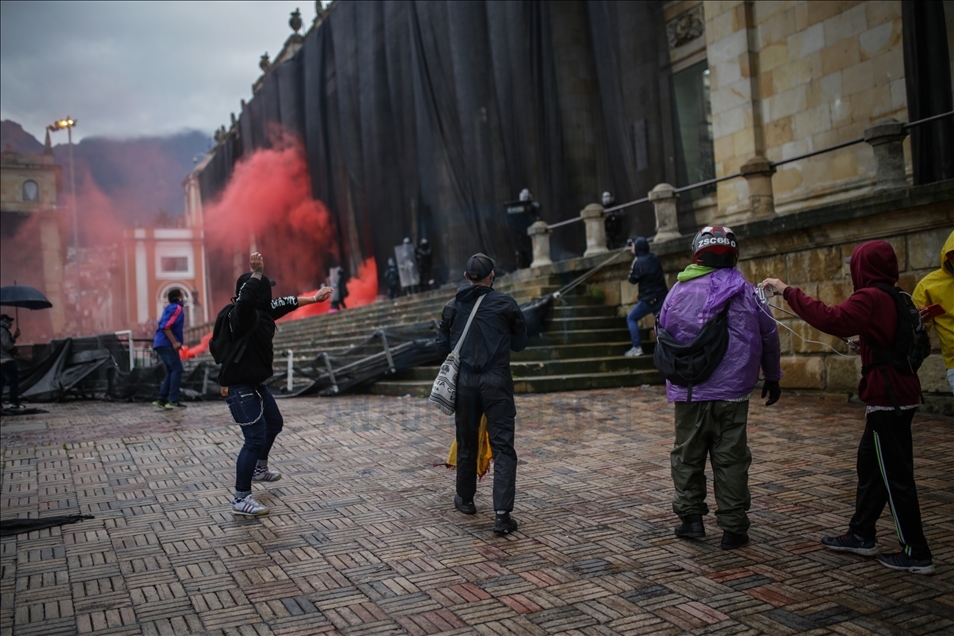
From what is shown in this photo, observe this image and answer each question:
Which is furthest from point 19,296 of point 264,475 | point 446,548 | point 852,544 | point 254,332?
point 852,544

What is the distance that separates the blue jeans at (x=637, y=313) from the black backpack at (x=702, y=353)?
282 inches

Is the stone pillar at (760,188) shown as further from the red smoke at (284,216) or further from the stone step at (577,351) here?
the red smoke at (284,216)

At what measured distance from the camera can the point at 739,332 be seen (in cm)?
423

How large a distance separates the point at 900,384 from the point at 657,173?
12.2 meters

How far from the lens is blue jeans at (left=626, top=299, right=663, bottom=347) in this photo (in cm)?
1141

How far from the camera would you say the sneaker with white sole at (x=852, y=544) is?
390 centimetres

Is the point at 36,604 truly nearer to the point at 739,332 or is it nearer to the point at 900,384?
the point at 739,332

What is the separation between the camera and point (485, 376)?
4848 millimetres

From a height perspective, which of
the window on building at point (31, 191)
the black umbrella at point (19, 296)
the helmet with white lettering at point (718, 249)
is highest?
the window on building at point (31, 191)

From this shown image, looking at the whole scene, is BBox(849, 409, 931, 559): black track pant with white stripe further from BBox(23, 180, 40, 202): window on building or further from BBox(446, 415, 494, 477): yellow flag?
BBox(23, 180, 40, 202): window on building

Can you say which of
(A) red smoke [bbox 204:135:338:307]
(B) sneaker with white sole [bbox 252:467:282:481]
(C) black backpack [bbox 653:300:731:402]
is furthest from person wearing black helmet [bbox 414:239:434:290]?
(C) black backpack [bbox 653:300:731:402]

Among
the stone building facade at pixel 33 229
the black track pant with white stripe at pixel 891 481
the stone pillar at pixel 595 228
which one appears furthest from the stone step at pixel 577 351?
the stone building facade at pixel 33 229

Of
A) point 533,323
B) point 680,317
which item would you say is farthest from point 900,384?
point 533,323

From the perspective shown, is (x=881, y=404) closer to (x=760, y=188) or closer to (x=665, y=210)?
(x=760, y=188)
